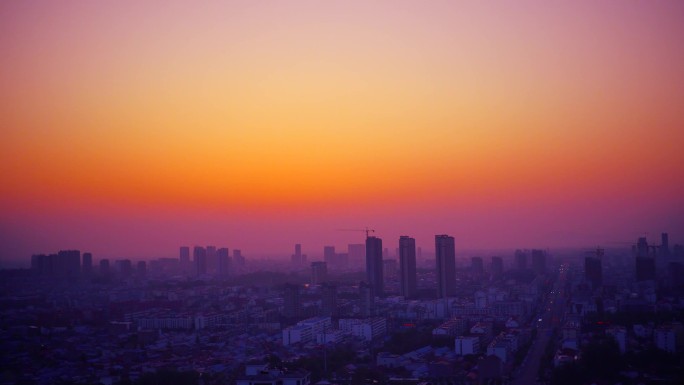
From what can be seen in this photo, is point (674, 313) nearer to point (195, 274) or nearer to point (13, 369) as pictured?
point (13, 369)

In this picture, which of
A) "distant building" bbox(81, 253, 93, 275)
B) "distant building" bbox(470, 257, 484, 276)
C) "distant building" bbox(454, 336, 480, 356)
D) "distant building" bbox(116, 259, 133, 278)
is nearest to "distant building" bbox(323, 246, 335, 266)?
"distant building" bbox(470, 257, 484, 276)

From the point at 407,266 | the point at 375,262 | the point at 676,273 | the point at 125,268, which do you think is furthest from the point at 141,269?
the point at 676,273

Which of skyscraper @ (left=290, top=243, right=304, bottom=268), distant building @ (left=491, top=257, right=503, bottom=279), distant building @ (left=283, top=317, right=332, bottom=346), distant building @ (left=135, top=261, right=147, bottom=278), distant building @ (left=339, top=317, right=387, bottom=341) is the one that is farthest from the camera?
skyscraper @ (left=290, top=243, right=304, bottom=268)

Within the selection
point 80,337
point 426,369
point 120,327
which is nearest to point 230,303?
point 120,327

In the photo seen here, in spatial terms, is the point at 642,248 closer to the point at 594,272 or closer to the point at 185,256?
the point at 594,272

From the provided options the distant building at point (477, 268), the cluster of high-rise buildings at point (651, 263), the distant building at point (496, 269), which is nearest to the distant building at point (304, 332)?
the cluster of high-rise buildings at point (651, 263)

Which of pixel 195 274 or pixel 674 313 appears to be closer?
pixel 674 313

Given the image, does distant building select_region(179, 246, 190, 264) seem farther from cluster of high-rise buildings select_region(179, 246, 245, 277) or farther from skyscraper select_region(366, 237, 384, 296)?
skyscraper select_region(366, 237, 384, 296)

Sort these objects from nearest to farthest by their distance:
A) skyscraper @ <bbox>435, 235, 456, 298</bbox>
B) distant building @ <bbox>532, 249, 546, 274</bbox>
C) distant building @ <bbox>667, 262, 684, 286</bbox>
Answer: distant building @ <bbox>667, 262, 684, 286</bbox> → skyscraper @ <bbox>435, 235, 456, 298</bbox> → distant building @ <bbox>532, 249, 546, 274</bbox>
